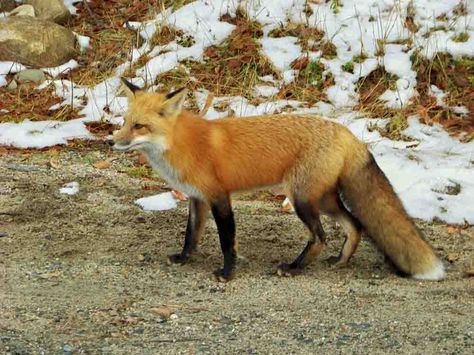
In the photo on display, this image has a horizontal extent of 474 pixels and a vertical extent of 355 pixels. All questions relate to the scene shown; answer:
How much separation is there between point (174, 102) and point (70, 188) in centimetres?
230

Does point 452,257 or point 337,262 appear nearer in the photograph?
point 337,262

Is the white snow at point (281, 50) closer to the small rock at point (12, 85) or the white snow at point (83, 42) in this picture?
the white snow at point (83, 42)

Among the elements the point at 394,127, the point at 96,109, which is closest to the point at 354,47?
the point at 394,127

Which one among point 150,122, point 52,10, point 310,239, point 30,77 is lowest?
point 30,77

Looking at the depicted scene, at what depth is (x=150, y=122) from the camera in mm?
5035

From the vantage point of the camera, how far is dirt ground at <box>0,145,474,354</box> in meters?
4.11

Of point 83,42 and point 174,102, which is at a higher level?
point 174,102

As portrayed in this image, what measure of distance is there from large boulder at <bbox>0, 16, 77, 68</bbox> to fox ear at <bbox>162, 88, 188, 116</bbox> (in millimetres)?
5467

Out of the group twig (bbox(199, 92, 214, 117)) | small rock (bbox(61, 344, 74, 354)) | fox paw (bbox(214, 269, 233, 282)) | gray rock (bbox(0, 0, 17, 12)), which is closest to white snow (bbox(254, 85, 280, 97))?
twig (bbox(199, 92, 214, 117))

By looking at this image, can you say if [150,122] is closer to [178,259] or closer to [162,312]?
[178,259]

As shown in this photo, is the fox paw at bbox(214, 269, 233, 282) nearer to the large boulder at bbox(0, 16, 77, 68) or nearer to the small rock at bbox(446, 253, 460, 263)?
the small rock at bbox(446, 253, 460, 263)

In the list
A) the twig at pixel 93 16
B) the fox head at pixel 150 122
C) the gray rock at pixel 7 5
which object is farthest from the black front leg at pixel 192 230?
the gray rock at pixel 7 5

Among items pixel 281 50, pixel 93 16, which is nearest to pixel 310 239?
pixel 281 50

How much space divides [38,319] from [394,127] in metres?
4.85
